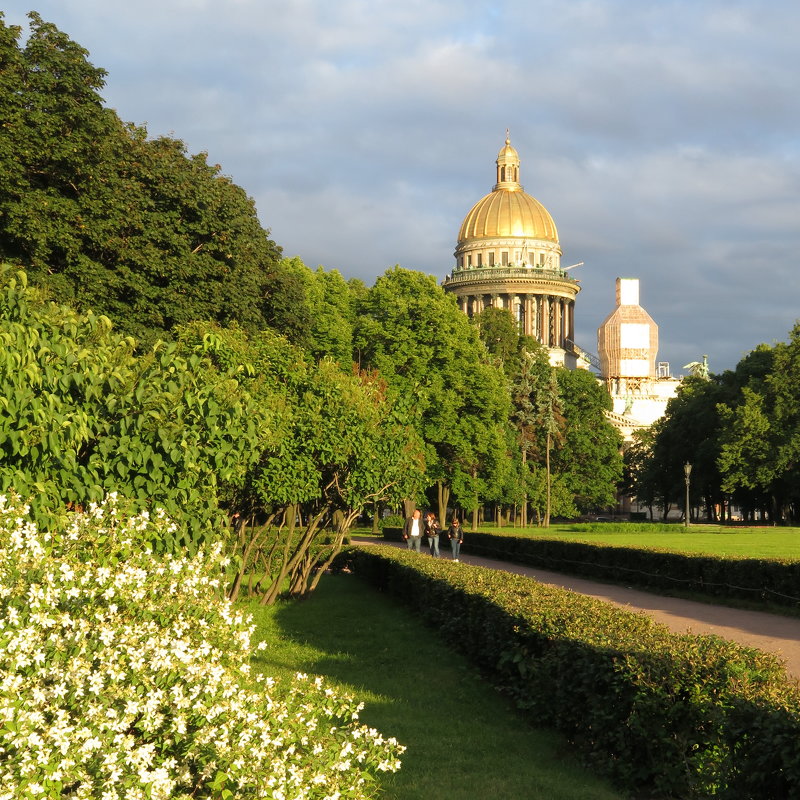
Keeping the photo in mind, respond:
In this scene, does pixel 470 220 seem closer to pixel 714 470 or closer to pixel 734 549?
pixel 714 470

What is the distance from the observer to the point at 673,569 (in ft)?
79.3

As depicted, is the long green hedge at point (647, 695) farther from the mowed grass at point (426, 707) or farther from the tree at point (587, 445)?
the tree at point (587, 445)

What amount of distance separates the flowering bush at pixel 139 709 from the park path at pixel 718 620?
7489 millimetres

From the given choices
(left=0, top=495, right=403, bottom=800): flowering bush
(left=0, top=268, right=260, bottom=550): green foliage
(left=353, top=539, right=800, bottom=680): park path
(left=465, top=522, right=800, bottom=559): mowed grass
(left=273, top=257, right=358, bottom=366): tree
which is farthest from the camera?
(left=273, top=257, right=358, bottom=366): tree

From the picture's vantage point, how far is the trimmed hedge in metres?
20.5

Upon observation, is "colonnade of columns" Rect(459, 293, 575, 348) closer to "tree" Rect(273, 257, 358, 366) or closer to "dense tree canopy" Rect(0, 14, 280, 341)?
"tree" Rect(273, 257, 358, 366)

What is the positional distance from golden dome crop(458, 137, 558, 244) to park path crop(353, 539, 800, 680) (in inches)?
4330

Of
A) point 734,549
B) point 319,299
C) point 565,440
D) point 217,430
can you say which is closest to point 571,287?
point 565,440

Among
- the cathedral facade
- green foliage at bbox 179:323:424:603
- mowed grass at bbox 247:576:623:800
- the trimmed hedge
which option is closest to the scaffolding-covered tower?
the cathedral facade

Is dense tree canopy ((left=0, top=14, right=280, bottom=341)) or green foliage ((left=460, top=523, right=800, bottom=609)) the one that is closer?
green foliage ((left=460, top=523, right=800, bottom=609))

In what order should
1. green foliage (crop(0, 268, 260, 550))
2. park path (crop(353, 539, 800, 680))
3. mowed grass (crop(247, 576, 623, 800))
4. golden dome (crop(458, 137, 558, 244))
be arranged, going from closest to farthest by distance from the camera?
mowed grass (crop(247, 576, 623, 800))
green foliage (crop(0, 268, 260, 550))
park path (crop(353, 539, 800, 680))
golden dome (crop(458, 137, 558, 244))

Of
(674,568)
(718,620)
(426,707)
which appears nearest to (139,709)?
(426,707)

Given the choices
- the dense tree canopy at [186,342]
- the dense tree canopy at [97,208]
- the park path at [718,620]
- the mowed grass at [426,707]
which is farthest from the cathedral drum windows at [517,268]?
the mowed grass at [426,707]

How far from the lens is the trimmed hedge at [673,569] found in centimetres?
2050
